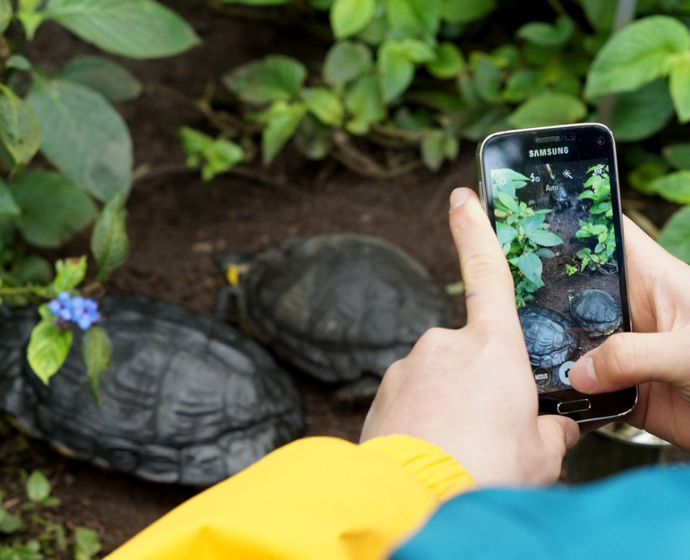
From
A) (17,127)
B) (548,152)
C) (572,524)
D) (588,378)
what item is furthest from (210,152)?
(572,524)

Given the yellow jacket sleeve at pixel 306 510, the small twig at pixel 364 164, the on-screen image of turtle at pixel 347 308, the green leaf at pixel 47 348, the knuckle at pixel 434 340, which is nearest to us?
the yellow jacket sleeve at pixel 306 510

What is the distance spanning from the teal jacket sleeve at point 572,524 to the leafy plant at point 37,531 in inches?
53.1

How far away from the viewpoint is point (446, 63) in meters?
2.31

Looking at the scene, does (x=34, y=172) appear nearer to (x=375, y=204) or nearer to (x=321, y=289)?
(x=321, y=289)

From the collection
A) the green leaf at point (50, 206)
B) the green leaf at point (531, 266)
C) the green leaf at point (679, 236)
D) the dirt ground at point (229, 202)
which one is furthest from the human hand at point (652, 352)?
the green leaf at point (50, 206)

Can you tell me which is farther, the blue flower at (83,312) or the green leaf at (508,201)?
the blue flower at (83,312)

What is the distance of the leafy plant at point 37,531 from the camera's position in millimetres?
1535

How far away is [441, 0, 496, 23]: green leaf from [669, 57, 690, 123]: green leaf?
735 mm

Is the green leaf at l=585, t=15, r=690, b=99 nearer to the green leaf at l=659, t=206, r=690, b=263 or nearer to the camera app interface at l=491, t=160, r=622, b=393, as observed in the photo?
the green leaf at l=659, t=206, r=690, b=263

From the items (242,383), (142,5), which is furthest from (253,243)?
(142,5)

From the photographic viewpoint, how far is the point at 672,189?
1604 mm

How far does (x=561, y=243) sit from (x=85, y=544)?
3.80ft

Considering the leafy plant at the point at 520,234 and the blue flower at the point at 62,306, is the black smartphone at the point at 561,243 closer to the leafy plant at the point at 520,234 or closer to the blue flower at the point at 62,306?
the leafy plant at the point at 520,234

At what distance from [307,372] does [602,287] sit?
47.7 inches
